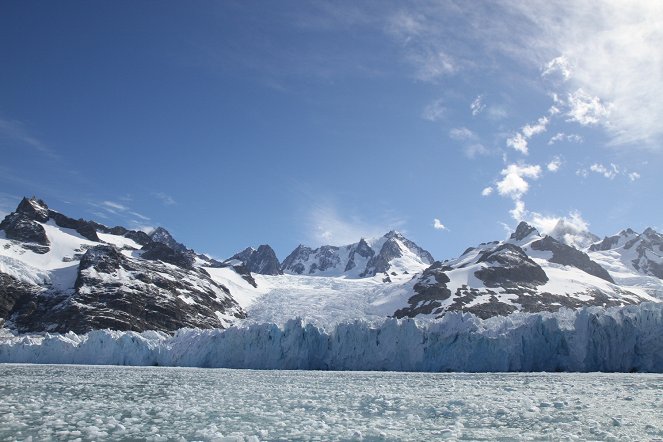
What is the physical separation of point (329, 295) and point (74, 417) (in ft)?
510

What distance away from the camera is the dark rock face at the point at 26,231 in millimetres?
171375

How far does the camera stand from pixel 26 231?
173250 mm

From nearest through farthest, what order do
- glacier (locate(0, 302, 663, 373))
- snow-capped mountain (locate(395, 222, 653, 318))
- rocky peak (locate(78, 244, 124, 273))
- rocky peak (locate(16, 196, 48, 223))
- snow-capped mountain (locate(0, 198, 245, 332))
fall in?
glacier (locate(0, 302, 663, 373)), snow-capped mountain (locate(0, 198, 245, 332)), rocky peak (locate(78, 244, 124, 273)), snow-capped mountain (locate(395, 222, 653, 318)), rocky peak (locate(16, 196, 48, 223))

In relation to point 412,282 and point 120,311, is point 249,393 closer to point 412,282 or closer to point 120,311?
point 120,311

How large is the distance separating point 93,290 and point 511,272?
129033mm

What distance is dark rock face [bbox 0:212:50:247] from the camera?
171375 mm

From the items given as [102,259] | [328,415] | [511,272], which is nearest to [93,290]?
[102,259]

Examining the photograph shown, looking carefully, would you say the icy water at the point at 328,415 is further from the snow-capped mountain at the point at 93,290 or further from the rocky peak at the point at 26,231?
the rocky peak at the point at 26,231

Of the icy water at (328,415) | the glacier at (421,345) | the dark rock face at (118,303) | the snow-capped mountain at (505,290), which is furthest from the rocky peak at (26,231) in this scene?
the icy water at (328,415)

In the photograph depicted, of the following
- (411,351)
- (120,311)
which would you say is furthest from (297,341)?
(120,311)

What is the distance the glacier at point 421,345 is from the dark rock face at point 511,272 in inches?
4517

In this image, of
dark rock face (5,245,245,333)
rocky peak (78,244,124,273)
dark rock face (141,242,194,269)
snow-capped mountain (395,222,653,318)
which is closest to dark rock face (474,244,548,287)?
snow-capped mountain (395,222,653,318)

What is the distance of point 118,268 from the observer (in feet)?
465

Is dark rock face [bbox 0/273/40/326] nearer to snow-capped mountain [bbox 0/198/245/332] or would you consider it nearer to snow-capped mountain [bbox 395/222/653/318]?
snow-capped mountain [bbox 0/198/245/332]
